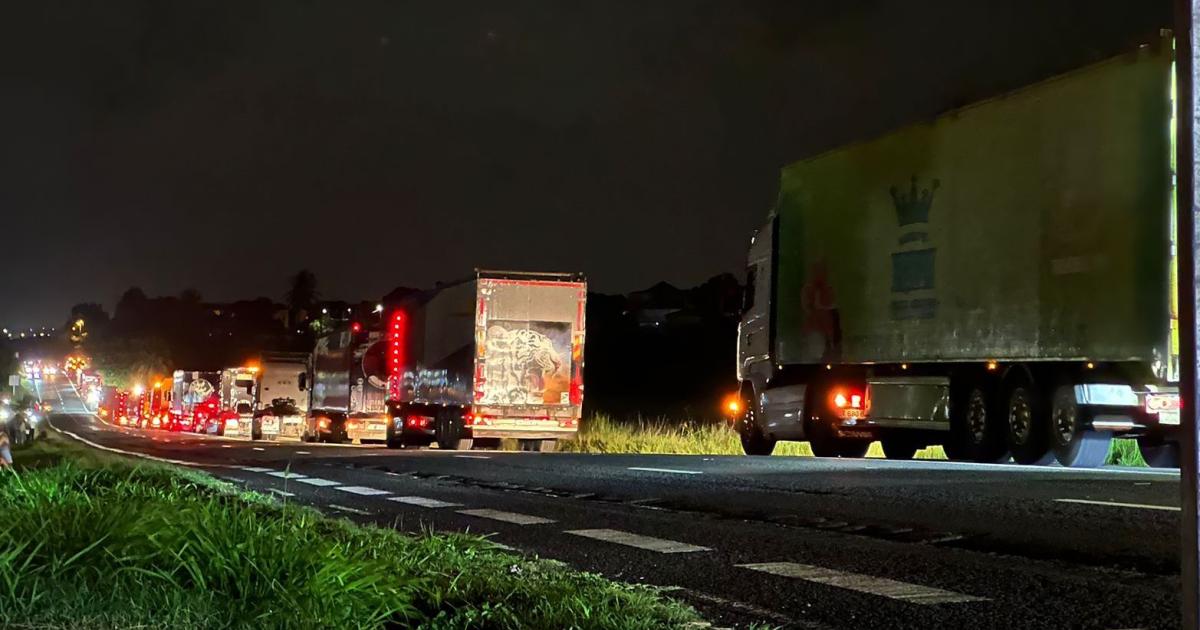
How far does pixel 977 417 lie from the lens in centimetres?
1697

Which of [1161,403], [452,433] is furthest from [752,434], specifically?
[1161,403]

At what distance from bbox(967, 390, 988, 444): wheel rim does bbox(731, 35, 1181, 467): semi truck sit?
0.09 feet

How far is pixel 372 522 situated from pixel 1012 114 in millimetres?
9045

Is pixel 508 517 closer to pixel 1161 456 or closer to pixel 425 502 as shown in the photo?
pixel 425 502

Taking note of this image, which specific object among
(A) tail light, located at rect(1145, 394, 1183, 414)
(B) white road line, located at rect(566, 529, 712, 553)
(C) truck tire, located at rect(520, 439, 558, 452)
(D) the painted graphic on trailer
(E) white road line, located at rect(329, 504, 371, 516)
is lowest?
(E) white road line, located at rect(329, 504, 371, 516)

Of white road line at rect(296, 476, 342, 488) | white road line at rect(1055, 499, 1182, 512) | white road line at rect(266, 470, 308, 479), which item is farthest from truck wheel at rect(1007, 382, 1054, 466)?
white road line at rect(266, 470, 308, 479)

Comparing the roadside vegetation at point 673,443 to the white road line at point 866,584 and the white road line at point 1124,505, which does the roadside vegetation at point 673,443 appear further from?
the white road line at point 866,584

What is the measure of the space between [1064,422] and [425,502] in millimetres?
7398

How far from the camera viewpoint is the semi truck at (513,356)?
2839 cm

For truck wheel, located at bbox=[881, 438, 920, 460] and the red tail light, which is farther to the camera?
the red tail light

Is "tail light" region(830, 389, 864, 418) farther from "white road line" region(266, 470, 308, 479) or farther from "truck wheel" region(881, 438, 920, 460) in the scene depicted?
"white road line" region(266, 470, 308, 479)

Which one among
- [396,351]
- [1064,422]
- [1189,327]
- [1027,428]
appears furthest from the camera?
[396,351]

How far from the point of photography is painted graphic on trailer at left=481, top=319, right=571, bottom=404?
28.5m

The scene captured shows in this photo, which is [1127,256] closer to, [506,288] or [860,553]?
[860,553]
